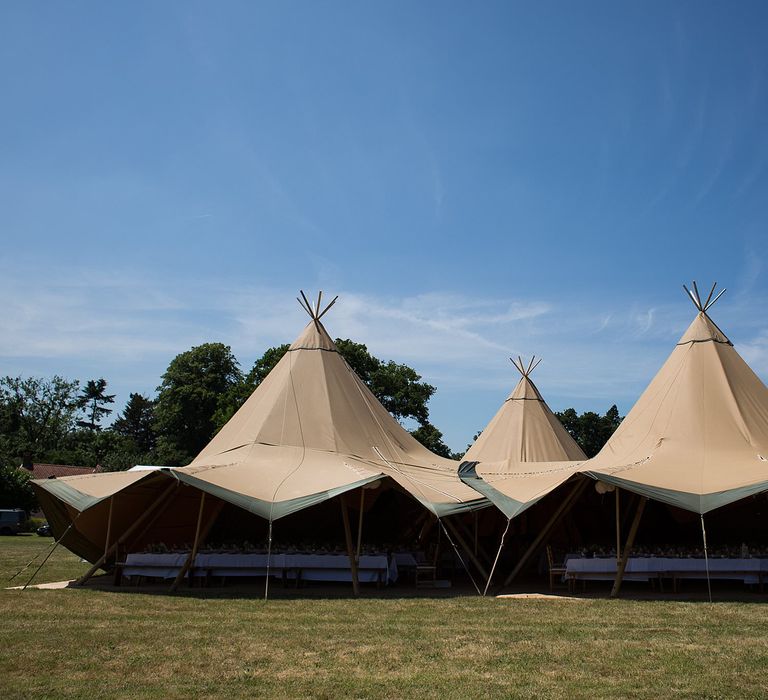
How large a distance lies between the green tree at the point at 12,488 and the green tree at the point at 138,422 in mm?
39596

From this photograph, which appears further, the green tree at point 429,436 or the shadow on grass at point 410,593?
the green tree at point 429,436

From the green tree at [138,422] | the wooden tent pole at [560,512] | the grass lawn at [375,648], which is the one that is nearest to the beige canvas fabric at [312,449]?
the wooden tent pole at [560,512]

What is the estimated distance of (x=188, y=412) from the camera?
4103 centimetres

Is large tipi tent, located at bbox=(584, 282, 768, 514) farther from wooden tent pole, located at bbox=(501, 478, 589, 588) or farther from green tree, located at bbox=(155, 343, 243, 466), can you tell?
green tree, located at bbox=(155, 343, 243, 466)

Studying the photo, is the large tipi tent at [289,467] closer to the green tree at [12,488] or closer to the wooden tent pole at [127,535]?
the wooden tent pole at [127,535]

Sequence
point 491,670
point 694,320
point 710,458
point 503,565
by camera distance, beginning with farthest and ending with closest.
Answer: point 503,565 → point 694,320 → point 710,458 → point 491,670

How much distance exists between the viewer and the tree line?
3588 cm

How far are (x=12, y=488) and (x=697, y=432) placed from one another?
28.5 m

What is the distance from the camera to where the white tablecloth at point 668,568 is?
1135cm

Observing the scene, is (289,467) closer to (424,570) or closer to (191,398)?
(424,570)

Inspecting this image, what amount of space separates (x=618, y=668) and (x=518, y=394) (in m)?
19.2

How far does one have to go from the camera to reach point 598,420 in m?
57.3

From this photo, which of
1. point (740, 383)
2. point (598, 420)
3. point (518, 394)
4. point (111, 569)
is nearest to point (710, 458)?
point (740, 383)

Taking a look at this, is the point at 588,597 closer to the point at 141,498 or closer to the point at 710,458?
the point at 710,458
